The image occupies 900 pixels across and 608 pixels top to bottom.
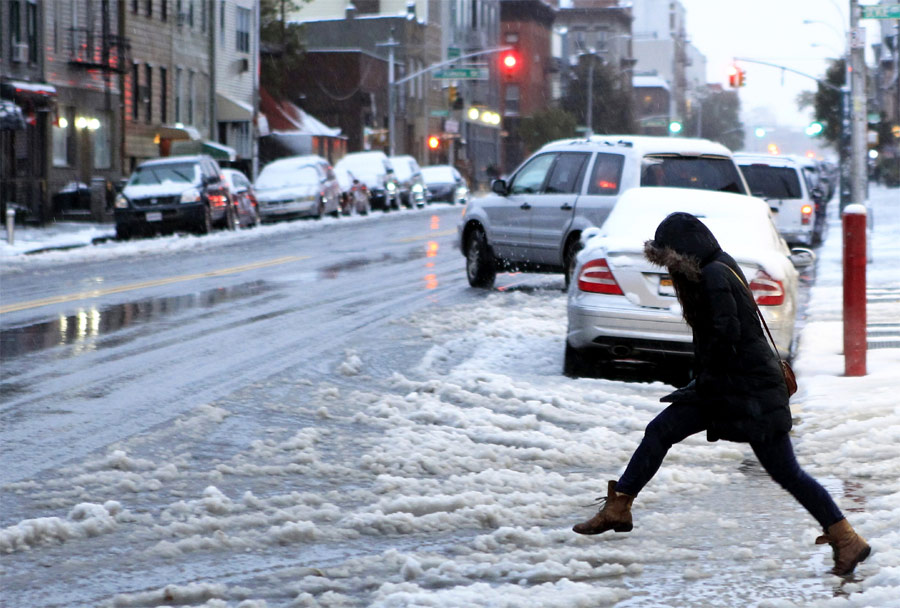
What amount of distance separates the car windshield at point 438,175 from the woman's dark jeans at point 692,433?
182ft

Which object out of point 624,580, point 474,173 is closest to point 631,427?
point 624,580

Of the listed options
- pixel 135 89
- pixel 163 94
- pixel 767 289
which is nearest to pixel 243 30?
pixel 163 94

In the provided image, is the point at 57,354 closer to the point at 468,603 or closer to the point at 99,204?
the point at 468,603

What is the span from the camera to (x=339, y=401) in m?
10.6

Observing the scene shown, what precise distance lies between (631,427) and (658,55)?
174 m

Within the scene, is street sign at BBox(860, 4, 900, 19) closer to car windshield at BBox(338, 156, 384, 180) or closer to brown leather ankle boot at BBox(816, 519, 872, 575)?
brown leather ankle boot at BBox(816, 519, 872, 575)

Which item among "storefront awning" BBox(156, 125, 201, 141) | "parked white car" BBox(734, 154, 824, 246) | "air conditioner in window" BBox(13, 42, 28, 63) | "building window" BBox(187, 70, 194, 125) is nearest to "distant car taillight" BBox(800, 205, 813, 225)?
"parked white car" BBox(734, 154, 824, 246)

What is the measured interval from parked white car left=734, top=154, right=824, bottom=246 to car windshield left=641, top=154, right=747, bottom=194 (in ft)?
34.6

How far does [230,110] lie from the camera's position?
56.8 meters

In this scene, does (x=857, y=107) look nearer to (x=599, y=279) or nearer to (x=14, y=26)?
(x=599, y=279)

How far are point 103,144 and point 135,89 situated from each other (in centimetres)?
303

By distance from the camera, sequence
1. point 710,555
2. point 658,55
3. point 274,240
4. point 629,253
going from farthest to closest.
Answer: point 658,55 < point 274,240 < point 629,253 < point 710,555

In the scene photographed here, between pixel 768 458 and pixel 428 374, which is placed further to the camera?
pixel 428 374

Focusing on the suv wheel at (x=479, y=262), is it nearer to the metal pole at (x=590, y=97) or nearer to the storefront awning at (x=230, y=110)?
the storefront awning at (x=230, y=110)
